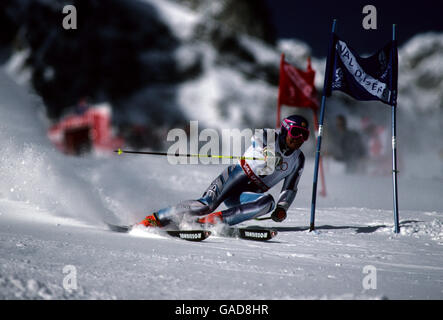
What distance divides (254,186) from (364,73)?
2.12 m

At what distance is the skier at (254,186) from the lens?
13.6ft

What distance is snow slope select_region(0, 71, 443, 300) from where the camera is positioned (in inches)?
84.0

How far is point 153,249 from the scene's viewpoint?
310 centimetres

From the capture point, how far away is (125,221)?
4945mm

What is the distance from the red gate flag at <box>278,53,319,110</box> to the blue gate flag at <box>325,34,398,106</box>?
10.7 feet

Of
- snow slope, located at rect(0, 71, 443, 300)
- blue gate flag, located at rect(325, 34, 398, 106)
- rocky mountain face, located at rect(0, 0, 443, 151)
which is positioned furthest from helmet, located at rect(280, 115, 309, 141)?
rocky mountain face, located at rect(0, 0, 443, 151)

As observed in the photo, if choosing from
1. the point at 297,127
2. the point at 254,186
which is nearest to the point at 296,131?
the point at 297,127

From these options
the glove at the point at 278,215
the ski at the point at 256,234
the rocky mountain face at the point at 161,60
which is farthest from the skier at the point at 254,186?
the rocky mountain face at the point at 161,60

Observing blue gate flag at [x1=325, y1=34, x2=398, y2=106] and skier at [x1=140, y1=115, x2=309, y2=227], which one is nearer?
skier at [x1=140, y1=115, x2=309, y2=227]

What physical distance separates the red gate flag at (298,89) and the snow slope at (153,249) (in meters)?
2.68

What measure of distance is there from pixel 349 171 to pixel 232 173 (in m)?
10.6

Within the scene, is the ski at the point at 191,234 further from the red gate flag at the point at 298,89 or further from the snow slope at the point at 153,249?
the red gate flag at the point at 298,89

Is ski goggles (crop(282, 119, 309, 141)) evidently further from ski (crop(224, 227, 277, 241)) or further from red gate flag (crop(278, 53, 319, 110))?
red gate flag (crop(278, 53, 319, 110))
